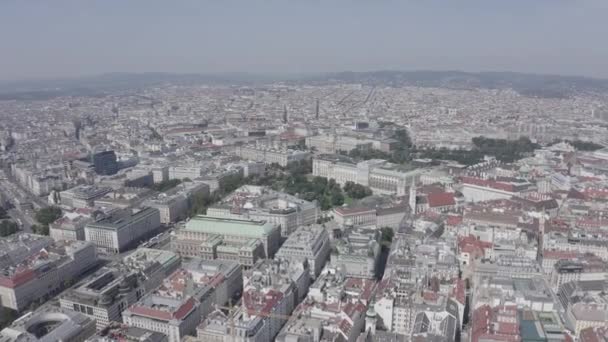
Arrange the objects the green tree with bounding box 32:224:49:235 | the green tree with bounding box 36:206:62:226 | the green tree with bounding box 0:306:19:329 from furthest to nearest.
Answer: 1. the green tree with bounding box 36:206:62:226
2. the green tree with bounding box 32:224:49:235
3. the green tree with bounding box 0:306:19:329

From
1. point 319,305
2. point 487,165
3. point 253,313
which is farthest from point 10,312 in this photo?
point 487,165

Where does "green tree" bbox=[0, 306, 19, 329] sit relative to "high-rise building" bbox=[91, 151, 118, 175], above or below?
below

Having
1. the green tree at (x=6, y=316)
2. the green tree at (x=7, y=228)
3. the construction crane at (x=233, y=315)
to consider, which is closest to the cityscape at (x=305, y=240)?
the construction crane at (x=233, y=315)

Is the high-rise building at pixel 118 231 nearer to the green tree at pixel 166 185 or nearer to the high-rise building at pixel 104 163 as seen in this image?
the green tree at pixel 166 185

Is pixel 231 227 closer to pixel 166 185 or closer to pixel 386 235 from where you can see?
pixel 386 235

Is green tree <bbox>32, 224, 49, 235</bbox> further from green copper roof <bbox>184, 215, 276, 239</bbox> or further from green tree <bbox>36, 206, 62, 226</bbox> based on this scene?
green copper roof <bbox>184, 215, 276, 239</bbox>

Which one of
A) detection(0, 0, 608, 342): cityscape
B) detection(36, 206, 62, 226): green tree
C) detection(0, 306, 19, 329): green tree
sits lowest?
detection(0, 306, 19, 329): green tree

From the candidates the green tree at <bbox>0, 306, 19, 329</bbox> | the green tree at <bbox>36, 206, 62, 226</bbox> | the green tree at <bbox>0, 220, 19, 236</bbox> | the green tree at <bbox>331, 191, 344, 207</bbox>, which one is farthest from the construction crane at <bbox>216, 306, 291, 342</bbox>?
the green tree at <bbox>36, 206, 62, 226</bbox>
